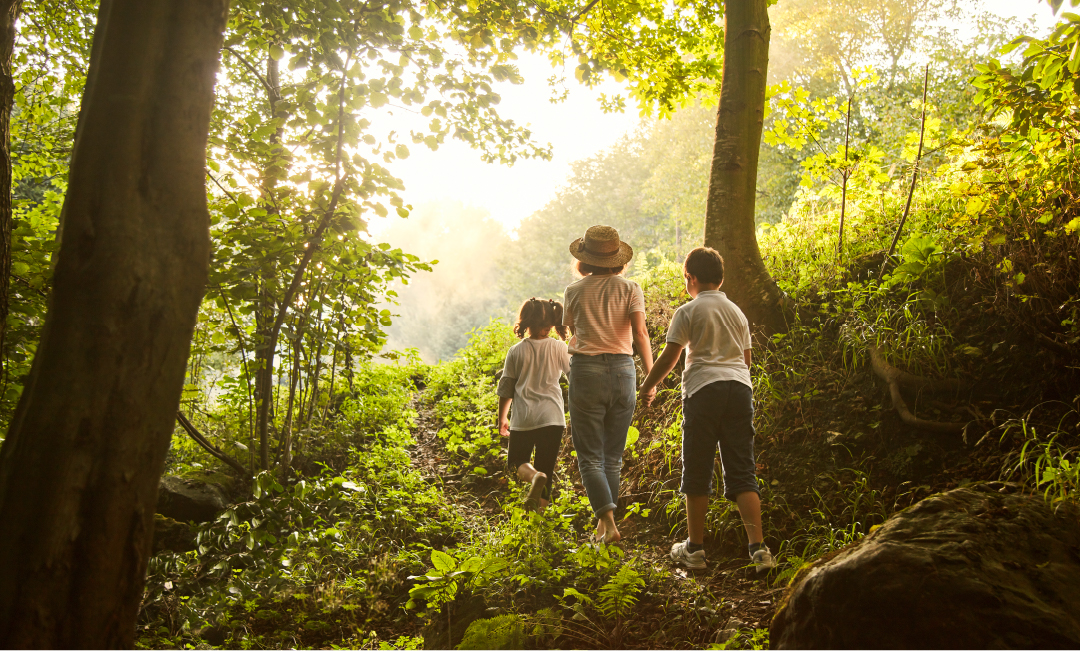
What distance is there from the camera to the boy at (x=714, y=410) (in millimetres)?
3412

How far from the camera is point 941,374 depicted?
4.07 m

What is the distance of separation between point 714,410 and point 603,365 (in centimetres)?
81

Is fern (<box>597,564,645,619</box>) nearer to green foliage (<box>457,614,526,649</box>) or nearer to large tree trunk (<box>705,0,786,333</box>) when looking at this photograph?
green foliage (<box>457,614,526,649</box>)

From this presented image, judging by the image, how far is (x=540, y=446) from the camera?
4625mm

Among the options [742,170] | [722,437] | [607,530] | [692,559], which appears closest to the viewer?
[722,437]

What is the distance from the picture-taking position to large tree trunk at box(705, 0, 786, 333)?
5648 millimetres

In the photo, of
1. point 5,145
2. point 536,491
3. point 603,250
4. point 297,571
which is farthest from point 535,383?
point 5,145

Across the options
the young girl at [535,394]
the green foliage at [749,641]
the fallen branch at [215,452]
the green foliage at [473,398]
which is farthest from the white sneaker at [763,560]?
the fallen branch at [215,452]

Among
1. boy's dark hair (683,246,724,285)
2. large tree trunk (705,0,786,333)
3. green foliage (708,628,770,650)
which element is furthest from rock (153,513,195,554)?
large tree trunk (705,0,786,333)

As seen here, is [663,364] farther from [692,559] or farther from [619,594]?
[619,594]

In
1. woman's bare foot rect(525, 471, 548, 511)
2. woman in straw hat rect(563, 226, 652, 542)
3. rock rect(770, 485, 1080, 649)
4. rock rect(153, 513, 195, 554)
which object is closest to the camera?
rock rect(770, 485, 1080, 649)

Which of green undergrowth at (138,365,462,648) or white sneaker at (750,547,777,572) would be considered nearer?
white sneaker at (750,547,777,572)

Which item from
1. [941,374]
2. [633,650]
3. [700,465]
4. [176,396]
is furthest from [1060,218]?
[176,396]

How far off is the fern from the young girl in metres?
1.45
